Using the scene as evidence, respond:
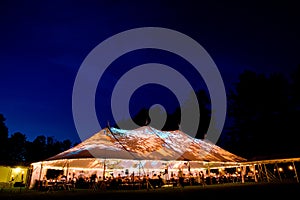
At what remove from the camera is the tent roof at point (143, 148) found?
11313mm

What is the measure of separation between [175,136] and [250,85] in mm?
24196

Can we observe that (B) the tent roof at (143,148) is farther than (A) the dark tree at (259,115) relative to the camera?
No

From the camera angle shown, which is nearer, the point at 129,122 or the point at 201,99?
the point at 201,99

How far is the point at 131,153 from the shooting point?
38.4ft

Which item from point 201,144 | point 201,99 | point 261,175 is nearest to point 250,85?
point 201,99

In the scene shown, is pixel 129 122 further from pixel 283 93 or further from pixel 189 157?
pixel 189 157

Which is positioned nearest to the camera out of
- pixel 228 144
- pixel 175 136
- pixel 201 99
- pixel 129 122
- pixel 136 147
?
pixel 136 147

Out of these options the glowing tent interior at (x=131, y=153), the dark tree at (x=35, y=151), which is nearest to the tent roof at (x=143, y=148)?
the glowing tent interior at (x=131, y=153)

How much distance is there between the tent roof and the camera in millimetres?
11313

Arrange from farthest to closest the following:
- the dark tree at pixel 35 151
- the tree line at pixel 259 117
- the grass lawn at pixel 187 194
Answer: the dark tree at pixel 35 151 → the tree line at pixel 259 117 → the grass lawn at pixel 187 194

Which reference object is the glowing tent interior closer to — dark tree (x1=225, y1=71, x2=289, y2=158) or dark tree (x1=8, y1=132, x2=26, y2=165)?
dark tree (x1=225, y1=71, x2=289, y2=158)

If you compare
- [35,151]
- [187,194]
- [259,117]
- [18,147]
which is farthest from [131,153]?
[18,147]

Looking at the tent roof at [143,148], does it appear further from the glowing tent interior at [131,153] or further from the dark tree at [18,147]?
the dark tree at [18,147]

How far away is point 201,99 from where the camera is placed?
130 ft
